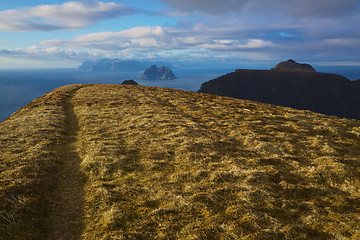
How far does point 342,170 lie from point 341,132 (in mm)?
13536

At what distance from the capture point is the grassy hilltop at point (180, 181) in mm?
11398

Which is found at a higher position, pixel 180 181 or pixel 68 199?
pixel 180 181

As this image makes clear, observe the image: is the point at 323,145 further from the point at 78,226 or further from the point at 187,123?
the point at 78,226

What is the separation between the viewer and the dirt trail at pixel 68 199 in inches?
450

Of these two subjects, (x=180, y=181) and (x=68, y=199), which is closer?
(x=68, y=199)

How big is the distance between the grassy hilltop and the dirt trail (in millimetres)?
70

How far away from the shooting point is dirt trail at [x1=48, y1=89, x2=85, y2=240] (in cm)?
1143

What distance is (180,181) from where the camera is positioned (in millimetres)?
16281

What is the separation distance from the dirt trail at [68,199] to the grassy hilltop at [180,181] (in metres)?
0.07

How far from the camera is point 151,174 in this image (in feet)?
57.4

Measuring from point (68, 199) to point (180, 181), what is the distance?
7994 mm

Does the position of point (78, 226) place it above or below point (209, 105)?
below

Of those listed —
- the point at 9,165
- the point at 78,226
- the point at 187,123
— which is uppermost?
the point at 187,123

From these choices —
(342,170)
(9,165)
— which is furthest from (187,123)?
(9,165)
